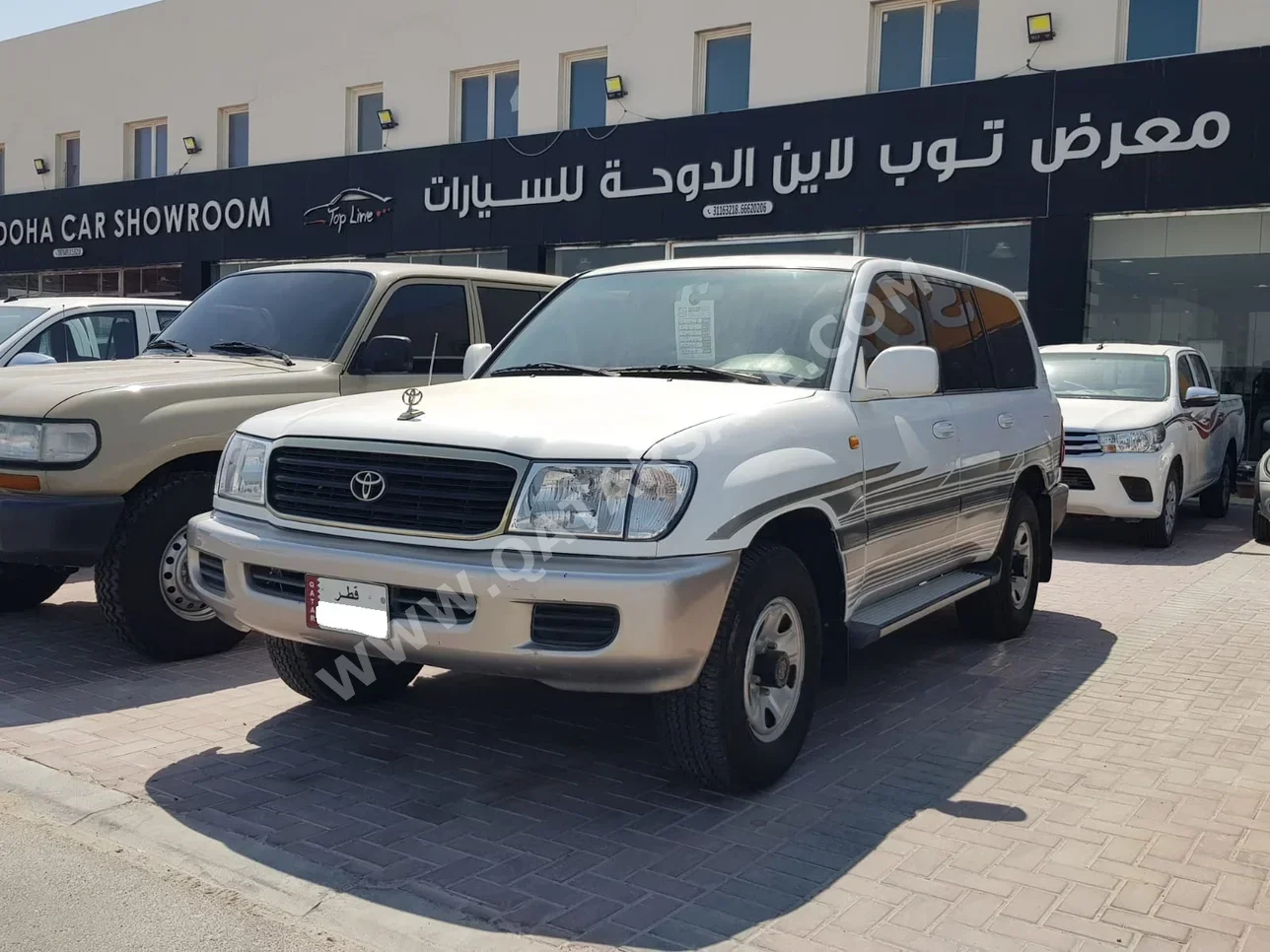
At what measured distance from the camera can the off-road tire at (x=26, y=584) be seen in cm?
706

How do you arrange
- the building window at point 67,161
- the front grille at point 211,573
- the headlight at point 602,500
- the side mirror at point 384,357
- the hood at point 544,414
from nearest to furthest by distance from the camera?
the headlight at point 602,500, the hood at point 544,414, the front grille at point 211,573, the side mirror at point 384,357, the building window at point 67,161

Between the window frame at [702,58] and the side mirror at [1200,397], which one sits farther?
the window frame at [702,58]

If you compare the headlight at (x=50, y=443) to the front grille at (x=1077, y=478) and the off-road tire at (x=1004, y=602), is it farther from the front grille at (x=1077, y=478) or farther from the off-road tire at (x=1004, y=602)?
the front grille at (x=1077, y=478)

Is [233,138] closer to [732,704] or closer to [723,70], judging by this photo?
[723,70]

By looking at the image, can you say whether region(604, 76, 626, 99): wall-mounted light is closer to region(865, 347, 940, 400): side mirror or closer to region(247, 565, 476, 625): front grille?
Answer: region(865, 347, 940, 400): side mirror

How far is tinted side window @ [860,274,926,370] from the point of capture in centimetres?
508

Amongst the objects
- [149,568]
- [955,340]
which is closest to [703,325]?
[955,340]

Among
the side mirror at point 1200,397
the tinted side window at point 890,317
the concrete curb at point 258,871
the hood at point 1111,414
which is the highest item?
the tinted side window at point 890,317

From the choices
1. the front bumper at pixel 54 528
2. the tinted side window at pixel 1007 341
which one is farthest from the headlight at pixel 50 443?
the tinted side window at pixel 1007 341

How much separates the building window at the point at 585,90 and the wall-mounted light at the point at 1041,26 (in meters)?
6.30

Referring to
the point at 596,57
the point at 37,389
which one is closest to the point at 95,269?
the point at 596,57

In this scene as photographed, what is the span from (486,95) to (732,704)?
1755 cm

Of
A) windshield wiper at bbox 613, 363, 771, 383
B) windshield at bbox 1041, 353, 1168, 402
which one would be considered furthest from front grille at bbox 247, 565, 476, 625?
windshield at bbox 1041, 353, 1168, 402

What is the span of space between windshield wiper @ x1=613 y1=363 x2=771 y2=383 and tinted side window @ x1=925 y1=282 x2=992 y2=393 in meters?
1.36
